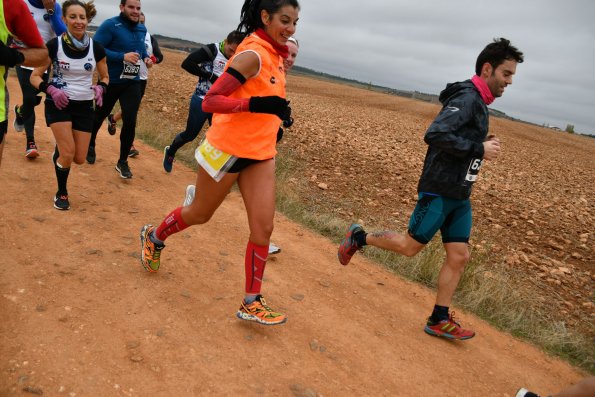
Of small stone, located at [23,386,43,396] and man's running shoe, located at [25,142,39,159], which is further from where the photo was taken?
man's running shoe, located at [25,142,39,159]

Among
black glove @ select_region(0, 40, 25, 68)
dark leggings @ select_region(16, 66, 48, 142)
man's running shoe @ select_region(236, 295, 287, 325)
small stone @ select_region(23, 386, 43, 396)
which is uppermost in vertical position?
black glove @ select_region(0, 40, 25, 68)

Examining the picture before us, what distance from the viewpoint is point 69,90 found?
4914 millimetres

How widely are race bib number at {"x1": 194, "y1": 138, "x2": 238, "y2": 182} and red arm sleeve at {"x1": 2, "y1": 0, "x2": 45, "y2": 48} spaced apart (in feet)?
4.48

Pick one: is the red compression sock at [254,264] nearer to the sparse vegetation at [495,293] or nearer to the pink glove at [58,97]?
the sparse vegetation at [495,293]

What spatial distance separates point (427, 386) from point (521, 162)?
17.2 metres

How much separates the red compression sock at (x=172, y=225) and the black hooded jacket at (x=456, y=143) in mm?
2037

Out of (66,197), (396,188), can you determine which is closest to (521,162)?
(396,188)

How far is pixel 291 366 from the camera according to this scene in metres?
3.17

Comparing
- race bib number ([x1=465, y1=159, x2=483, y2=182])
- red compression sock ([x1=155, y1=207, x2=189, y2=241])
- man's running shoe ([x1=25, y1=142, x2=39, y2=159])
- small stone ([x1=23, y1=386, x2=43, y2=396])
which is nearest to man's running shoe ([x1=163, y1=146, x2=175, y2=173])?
man's running shoe ([x1=25, y1=142, x2=39, y2=159])

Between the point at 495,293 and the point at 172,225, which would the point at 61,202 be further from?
the point at 495,293

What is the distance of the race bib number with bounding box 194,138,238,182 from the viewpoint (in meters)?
3.23

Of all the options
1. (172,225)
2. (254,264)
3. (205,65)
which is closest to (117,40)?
(205,65)

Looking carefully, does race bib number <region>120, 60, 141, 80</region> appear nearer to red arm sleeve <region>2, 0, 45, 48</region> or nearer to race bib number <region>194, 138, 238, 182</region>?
red arm sleeve <region>2, 0, 45, 48</region>

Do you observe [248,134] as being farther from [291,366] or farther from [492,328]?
[492,328]
